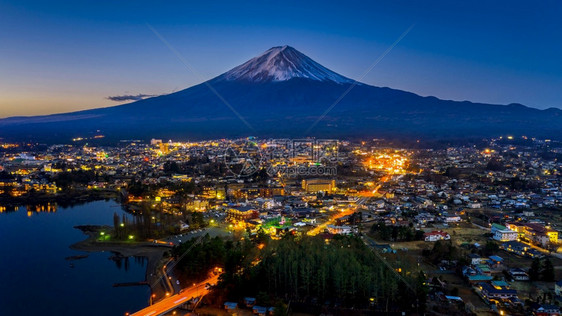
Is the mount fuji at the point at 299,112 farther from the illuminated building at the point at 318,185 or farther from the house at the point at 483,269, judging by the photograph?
the house at the point at 483,269

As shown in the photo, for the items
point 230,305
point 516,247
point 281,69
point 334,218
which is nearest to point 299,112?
point 281,69

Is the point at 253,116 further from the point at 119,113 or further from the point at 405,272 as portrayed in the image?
the point at 405,272

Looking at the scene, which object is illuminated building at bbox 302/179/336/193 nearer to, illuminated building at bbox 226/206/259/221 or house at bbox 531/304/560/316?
illuminated building at bbox 226/206/259/221

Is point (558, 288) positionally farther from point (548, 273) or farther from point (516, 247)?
point (516, 247)

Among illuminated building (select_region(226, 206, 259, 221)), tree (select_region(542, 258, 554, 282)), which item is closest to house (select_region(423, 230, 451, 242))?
tree (select_region(542, 258, 554, 282))

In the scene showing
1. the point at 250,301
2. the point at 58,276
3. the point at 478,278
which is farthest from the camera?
the point at 58,276

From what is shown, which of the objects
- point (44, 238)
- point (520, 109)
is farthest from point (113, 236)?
point (520, 109)

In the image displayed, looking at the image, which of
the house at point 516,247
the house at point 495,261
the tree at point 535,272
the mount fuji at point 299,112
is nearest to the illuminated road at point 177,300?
the house at point 495,261
